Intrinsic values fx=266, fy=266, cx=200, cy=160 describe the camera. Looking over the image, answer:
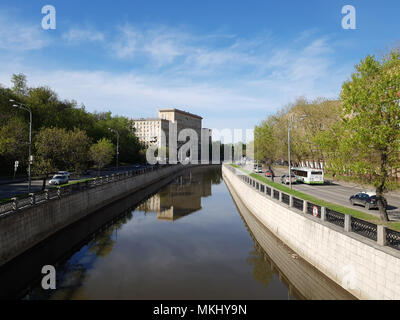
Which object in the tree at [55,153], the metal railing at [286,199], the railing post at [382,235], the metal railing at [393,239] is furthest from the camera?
the tree at [55,153]

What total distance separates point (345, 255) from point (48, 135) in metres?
30.3

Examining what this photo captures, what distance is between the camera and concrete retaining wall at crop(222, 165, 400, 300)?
9914 millimetres

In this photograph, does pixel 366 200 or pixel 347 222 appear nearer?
pixel 347 222

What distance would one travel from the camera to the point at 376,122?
16.6 meters

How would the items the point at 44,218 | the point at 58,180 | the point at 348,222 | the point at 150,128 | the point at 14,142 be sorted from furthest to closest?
the point at 150,128, the point at 14,142, the point at 58,180, the point at 44,218, the point at 348,222

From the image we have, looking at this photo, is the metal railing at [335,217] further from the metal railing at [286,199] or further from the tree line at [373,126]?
the metal railing at [286,199]

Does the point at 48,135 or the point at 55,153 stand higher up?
the point at 48,135

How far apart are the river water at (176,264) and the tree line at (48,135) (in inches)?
330

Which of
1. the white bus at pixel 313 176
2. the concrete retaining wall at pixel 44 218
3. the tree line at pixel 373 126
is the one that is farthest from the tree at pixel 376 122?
the white bus at pixel 313 176

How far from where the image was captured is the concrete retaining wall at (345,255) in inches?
390

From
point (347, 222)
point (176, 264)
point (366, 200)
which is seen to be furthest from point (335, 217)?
point (366, 200)

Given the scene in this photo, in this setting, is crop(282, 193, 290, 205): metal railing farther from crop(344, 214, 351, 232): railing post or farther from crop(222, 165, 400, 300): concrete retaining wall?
crop(344, 214, 351, 232): railing post

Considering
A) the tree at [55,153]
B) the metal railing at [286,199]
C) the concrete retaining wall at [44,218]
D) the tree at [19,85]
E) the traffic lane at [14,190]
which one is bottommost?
the concrete retaining wall at [44,218]

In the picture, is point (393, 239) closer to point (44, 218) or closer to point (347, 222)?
point (347, 222)
